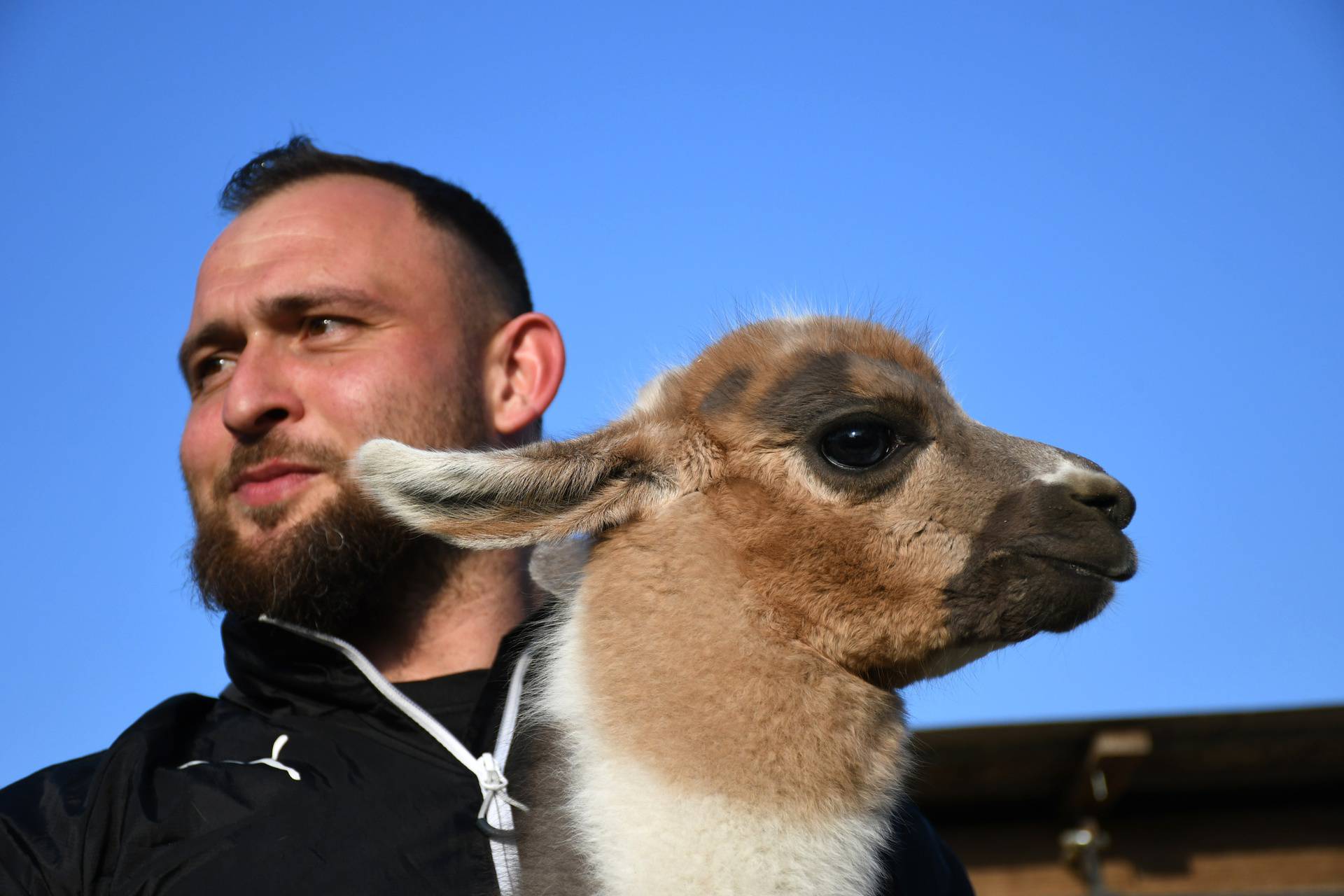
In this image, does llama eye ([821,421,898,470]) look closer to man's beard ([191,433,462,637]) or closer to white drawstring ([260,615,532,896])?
white drawstring ([260,615,532,896])

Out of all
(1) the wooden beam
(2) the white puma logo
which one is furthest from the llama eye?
(1) the wooden beam

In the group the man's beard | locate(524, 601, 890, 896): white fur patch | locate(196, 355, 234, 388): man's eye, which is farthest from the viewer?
locate(196, 355, 234, 388): man's eye

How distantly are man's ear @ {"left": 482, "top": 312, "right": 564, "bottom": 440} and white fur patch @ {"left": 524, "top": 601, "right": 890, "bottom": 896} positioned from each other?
1.62 meters

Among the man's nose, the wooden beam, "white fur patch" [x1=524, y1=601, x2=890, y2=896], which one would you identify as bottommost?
the wooden beam

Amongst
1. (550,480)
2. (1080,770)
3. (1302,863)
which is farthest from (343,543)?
(1302,863)

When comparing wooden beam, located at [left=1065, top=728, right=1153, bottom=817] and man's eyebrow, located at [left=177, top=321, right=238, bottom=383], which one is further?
wooden beam, located at [left=1065, top=728, right=1153, bottom=817]

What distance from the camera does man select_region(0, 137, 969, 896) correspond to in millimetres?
2275

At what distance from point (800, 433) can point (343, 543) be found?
1328 millimetres

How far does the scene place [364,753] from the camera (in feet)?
8.43

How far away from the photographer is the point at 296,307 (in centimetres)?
330

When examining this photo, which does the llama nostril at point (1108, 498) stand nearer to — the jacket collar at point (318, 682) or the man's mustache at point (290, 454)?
the jacket collar at point (318, 682)

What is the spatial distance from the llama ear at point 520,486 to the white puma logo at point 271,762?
689mm

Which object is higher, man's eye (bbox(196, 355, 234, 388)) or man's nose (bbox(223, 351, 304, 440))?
man's eye (bbox(196, 355, 234, 388))

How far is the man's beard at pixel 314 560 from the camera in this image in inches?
116
